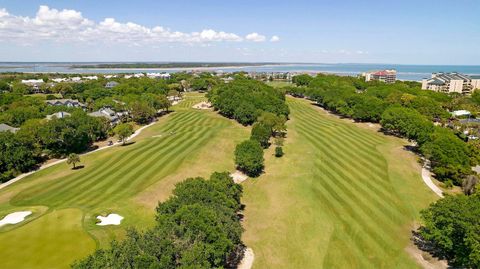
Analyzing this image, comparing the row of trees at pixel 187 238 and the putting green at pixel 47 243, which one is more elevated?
the row of trees at pixel 187 238

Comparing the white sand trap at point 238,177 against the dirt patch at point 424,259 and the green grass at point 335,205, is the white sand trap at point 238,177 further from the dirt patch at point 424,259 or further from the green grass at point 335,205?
the dirt patch at point 424,259

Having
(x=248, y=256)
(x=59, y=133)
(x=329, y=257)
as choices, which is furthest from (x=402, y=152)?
(x=59, y=133)

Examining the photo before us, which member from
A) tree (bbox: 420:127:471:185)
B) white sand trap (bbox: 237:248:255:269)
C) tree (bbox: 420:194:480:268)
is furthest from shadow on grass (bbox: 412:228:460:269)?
tree (bbox: 420:127:471:185)

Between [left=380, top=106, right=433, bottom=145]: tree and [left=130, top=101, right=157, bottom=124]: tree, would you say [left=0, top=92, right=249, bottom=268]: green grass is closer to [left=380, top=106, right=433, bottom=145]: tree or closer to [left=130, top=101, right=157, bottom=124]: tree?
[left=130, top=101, right=157, bottom=124]: tree

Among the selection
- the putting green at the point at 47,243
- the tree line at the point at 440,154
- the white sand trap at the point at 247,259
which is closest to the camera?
the putting green at the point at 47,243

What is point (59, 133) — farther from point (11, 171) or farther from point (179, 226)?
point (179, 226)

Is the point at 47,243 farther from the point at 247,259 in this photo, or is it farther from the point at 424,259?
the point at 424,259

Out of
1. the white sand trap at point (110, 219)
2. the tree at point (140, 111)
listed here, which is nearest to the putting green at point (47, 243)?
the white sand trap at point (110, 219)
